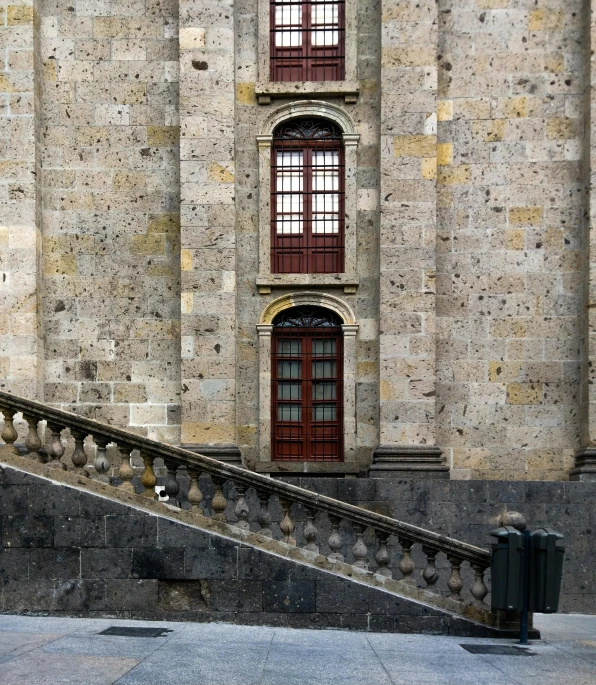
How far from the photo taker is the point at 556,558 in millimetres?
9562

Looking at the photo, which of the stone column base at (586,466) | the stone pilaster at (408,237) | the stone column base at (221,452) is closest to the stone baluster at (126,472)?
the stone column base at (221,452)

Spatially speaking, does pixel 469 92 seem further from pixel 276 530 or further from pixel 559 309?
pixel 276 530

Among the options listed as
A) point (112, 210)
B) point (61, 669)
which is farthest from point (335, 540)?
point (112, 210)

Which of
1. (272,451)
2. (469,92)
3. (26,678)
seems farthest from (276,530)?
(469,92)

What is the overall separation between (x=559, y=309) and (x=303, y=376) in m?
4.45

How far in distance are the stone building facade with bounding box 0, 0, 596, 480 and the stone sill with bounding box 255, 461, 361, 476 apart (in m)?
0.05

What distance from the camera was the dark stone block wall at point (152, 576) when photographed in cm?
1038

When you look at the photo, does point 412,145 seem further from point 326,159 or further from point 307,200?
point 307,200

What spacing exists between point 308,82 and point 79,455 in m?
7.68

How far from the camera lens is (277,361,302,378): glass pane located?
1488cm

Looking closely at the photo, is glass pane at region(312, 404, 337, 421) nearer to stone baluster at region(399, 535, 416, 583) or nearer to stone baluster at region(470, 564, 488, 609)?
stone baluster at region(399, 535, 416, 583)

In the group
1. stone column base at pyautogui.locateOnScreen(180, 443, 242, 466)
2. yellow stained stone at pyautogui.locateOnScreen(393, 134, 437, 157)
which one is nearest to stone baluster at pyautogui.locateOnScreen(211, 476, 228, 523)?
stone column base at pyautogui.locateOnScreen(180, 443, 242, 466)

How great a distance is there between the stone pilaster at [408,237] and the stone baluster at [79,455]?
498cm

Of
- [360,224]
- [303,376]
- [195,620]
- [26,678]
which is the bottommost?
[195,620]
